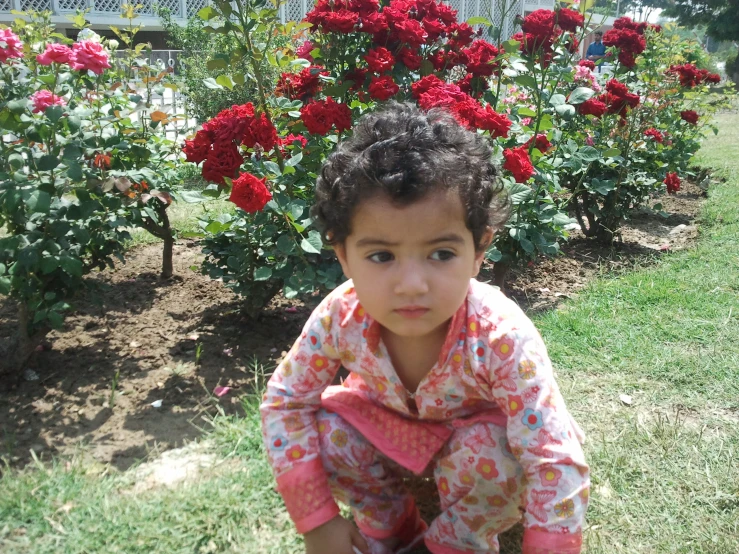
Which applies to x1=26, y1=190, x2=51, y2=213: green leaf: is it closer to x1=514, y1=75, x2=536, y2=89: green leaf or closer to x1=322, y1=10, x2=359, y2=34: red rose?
x1=322, y1=10, x2=359, y2=34: red rose

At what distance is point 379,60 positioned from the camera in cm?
262

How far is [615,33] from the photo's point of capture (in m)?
3.60

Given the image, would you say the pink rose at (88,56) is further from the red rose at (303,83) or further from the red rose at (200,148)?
the red rose at (303,83)

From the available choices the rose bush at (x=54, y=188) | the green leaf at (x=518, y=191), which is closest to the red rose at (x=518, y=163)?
the green leaf at (x=518, y=191)

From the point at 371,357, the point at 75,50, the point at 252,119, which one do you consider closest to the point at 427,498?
the point at 371,357

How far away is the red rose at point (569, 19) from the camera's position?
2.82m

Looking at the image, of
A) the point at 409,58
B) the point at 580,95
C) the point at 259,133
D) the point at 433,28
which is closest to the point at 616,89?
the point at 580,95

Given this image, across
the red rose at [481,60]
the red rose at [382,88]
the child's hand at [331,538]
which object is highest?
the red rose at [481,60]

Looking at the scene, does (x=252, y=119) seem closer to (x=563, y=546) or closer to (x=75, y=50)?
(x=75, y=50)

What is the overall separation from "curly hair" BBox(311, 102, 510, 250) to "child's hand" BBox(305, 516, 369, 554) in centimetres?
61

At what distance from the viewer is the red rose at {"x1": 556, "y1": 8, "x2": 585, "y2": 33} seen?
282 cm

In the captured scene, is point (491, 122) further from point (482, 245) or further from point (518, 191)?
point (482, 245)

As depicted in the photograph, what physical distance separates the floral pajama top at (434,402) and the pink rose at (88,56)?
58.3 inches

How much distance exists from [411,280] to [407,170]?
0.21 m
